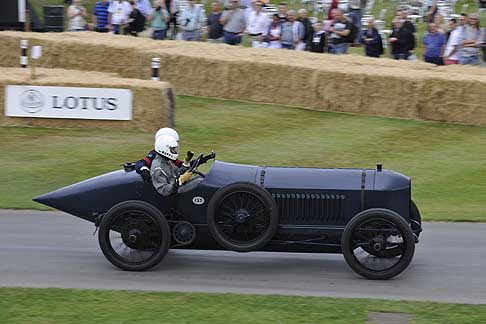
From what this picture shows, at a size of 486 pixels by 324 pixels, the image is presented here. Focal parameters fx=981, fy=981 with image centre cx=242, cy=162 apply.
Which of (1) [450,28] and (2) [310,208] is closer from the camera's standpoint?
(2) [310,208]

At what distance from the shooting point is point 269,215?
351 inches

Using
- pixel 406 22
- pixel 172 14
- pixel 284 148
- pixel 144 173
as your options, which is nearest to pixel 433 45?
pixel 406 22

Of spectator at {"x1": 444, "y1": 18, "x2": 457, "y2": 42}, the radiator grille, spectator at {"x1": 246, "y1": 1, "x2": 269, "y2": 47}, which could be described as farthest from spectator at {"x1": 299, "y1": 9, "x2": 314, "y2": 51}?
the radiator grille

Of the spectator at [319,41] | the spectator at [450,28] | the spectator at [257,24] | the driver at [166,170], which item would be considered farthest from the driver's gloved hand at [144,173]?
the spectator at [257,24]

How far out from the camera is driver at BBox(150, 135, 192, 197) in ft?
29.8

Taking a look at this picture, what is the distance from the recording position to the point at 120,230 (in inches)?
359

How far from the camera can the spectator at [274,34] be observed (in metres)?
20.9

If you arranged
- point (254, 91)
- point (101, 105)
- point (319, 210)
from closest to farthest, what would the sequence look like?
point (319, 210) < point (101, 105) < point (254, 91)

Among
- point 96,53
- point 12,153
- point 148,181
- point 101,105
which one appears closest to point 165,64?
point 96,53

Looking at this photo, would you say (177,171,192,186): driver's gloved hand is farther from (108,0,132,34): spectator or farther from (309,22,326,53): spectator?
(108,0,132,34): spectator

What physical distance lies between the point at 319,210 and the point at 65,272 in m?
2.45

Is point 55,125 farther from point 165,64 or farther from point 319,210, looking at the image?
point 319,210

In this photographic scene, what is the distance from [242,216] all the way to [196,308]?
1277 millimetres

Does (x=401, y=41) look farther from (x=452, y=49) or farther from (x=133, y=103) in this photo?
(x=133, y=103)
